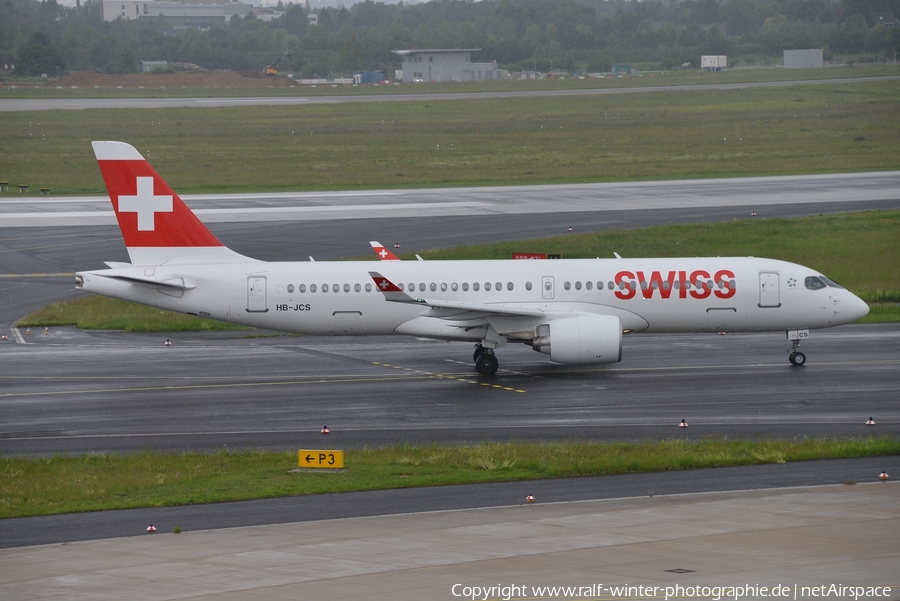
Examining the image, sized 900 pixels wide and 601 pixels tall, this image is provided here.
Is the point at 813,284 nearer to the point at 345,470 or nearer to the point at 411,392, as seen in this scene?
the point at 411,392

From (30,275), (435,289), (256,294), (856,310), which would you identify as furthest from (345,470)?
(30,275)

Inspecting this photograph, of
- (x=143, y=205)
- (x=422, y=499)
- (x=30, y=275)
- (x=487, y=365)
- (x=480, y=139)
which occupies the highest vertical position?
(x=480, y=139)

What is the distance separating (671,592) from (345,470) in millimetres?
10838

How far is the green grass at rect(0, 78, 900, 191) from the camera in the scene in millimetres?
90000

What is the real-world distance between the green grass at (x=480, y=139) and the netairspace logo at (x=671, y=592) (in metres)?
68.6

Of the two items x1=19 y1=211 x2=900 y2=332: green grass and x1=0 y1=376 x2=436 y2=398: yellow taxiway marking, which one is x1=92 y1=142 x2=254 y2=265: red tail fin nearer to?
x1=0 y1=376 x2=436 y2=398: yellow taxiway marking

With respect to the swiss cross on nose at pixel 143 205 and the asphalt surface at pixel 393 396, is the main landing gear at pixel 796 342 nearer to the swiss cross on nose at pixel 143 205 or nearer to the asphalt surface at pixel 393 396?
the asphalt surface at pixel 393 396

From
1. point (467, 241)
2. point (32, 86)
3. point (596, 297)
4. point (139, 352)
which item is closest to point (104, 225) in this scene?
point (467, 241)

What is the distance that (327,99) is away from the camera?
546ft

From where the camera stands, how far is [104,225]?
68250mm

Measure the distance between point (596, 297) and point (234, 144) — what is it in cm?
8282

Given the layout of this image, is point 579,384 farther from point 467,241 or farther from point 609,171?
point 609,171

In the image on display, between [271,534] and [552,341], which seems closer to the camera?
[271,534]

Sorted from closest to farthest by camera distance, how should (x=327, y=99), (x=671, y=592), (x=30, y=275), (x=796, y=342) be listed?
(x=671, y=592) → (x=796, y=342) → (x=30, y=275) → (x=327, y=99)
